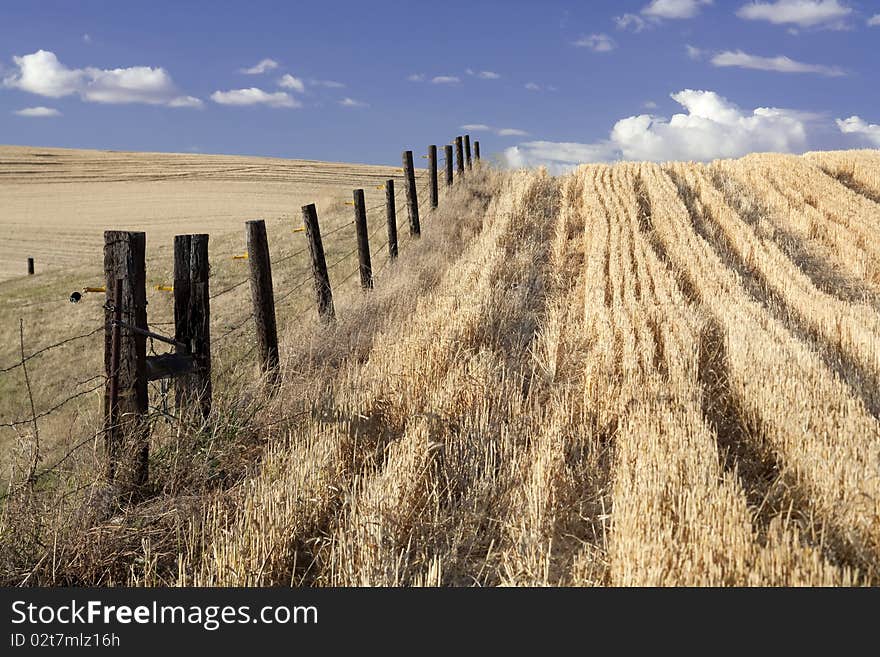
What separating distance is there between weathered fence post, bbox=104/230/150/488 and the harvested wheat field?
0.17 m

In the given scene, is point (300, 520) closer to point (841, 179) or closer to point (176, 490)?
point (176, 490)

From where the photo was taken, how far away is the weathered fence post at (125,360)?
512 cm

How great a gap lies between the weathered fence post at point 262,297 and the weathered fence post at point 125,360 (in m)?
2.21

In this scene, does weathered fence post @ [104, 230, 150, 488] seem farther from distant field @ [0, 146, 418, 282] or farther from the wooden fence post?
distant field @ [0, 146, 418, 282]

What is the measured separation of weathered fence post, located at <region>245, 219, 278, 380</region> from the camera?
748cm

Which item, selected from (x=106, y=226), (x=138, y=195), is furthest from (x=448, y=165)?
(x=138, y=195)

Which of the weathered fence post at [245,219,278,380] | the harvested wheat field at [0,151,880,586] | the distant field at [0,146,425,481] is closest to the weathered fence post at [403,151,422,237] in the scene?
the distant field at [0,146,425,481]

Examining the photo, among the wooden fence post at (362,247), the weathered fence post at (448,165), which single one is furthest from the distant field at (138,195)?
A: the wooden fence post at (362,247)

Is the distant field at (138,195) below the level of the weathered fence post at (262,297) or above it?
above

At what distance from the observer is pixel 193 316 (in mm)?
5836

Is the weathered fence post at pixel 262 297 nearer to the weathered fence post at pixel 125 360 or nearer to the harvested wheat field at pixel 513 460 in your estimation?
the harvested wheat field at pixel 513 460

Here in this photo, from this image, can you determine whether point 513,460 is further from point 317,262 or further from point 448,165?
point 448,165

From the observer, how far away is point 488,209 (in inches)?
688

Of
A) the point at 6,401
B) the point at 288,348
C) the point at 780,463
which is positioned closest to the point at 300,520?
the point at 780,463
